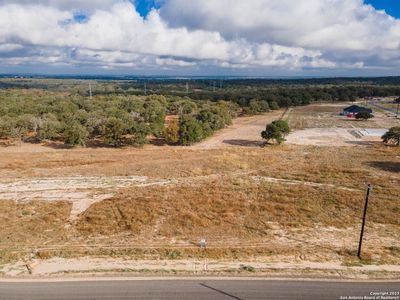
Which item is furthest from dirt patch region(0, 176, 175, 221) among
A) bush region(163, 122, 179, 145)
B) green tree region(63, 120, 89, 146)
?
bush region(163, 122, 179, 145)

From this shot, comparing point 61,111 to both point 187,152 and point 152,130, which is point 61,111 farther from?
point 187,152

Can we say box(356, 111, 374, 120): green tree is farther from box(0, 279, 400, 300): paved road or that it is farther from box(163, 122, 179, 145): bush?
box(0, 279, 400, 300): paved road

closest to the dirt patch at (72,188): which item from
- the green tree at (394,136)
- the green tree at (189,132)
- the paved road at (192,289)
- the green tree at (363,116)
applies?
the paved road at (192,289)

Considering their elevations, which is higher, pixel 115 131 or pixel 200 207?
pixel 115 131

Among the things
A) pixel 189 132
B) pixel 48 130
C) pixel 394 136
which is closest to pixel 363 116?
pixel 394 136

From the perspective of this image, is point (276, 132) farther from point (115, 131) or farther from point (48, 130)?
point (48, 130)

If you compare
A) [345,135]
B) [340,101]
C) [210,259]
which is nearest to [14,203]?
[210,259]

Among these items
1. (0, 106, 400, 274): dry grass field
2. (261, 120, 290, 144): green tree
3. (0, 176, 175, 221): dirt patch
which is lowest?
(0, 176, 175, 221): dirt patch
